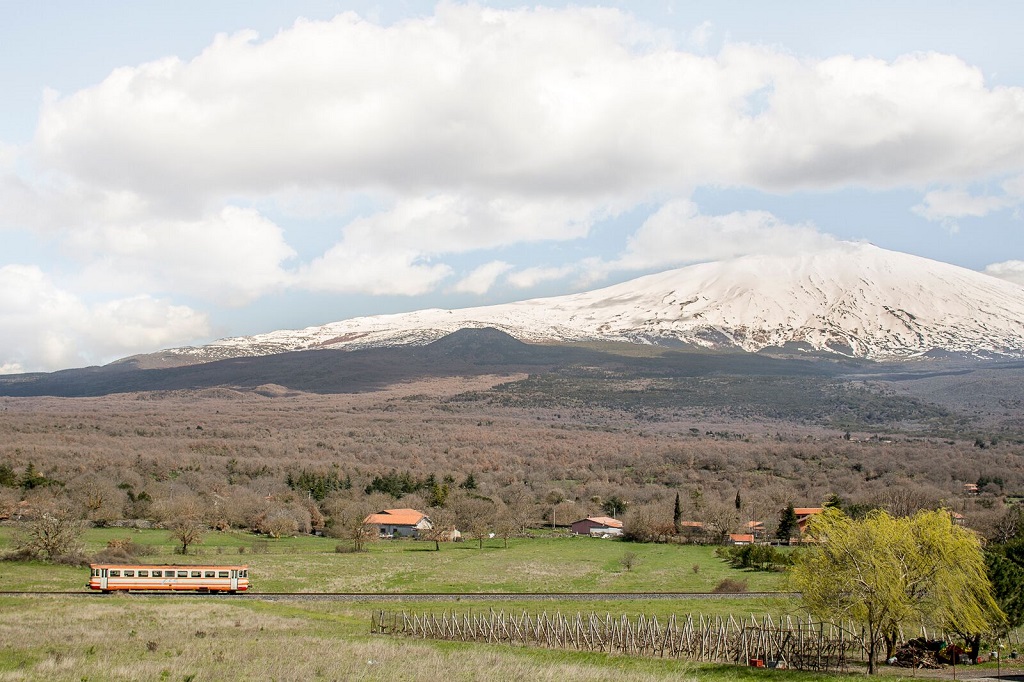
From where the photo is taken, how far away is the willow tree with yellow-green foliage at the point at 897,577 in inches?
1137

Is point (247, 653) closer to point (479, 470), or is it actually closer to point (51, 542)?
point (51, 542)

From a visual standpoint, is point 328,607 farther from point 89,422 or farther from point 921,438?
point 921,438

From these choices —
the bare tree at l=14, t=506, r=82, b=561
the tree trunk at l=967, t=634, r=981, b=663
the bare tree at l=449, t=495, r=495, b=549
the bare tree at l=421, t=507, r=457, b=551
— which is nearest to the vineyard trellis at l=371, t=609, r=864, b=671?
the tree trunk at l=967, t=634, r=981, b=663

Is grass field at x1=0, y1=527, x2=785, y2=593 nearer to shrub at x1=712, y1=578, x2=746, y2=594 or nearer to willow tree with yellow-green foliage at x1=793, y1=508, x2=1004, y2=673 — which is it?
shrub at x1=712, y1=578, x2=746, y2=594

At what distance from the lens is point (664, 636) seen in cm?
3391

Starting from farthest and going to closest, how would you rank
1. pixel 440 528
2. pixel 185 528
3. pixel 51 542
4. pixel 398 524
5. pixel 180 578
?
pixel 398 524
pixel 440 528
pixel 185 528
pixel 51 542
pixel 180 578

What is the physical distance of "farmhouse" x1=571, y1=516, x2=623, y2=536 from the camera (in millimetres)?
90312

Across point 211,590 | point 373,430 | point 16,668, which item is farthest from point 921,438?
point 16,668

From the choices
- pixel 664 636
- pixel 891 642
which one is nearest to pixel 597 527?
pixel 664 636

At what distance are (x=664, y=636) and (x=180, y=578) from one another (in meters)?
26.3

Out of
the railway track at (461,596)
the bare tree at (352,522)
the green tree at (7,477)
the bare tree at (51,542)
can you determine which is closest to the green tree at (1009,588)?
the railway track at (461,596)

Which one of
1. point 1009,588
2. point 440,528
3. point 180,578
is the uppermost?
point 1009,588

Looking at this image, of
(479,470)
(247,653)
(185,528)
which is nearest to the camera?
(247,653)

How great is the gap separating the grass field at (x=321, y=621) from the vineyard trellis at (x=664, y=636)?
6.23 ft
